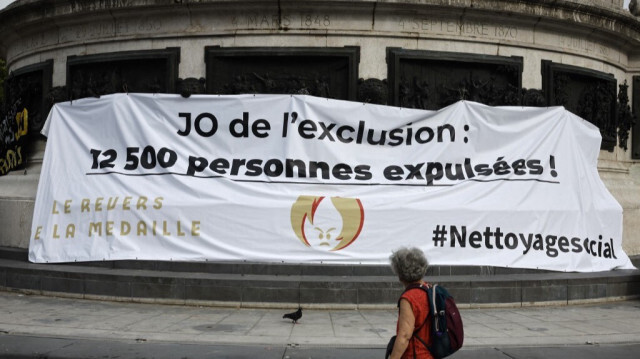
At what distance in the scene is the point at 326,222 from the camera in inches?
372

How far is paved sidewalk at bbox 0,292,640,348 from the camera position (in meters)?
7.12

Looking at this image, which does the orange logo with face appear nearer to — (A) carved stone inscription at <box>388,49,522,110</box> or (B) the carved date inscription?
(A) carved stone inscription at <box>388,49,522,110</box>

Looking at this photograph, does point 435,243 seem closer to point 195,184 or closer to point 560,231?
point 560,231

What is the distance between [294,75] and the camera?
35.8 ft

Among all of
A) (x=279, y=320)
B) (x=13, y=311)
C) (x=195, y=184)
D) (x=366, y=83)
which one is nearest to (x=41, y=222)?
(x=13, y=311)

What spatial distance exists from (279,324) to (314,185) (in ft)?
8.32

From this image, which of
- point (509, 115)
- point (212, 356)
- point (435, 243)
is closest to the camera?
point (212, 356)

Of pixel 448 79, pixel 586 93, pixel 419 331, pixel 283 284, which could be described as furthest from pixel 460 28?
pixel 419 331

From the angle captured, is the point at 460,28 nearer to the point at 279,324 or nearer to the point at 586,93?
the point at 586,93

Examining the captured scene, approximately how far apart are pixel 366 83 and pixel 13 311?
6.38m

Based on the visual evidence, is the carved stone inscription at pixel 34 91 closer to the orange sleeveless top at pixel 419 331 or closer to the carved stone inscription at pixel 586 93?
the carved stone inscription at pixel 586 93

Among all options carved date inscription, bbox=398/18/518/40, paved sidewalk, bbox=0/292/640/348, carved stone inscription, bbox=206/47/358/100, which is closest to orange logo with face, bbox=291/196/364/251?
paved sidewalk, bbox=0/292/640/348

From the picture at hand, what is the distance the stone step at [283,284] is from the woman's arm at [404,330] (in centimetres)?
479

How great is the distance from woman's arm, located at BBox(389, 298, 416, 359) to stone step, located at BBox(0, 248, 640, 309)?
479 cm
